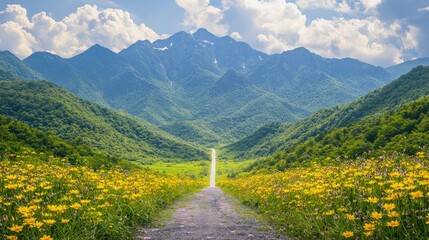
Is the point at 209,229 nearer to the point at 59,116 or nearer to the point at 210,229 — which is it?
the point at 210,229

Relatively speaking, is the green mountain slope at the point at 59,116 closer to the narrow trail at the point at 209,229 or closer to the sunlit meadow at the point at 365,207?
the narrow trail at the point at 209,229

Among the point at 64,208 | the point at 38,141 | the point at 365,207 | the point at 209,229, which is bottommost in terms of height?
the point at 209,229

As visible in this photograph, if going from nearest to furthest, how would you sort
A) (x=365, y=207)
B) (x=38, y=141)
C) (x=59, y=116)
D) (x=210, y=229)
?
(x=365, y=207) → (x=210, y=229) → (x=38, y=141) → (x=59, y=116)

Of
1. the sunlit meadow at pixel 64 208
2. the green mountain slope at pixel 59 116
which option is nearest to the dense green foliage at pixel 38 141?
the sunlit meadow at pixel 64 208

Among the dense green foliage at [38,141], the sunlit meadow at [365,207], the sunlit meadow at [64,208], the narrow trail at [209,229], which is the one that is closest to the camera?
the sunlit meadow at [365,207]

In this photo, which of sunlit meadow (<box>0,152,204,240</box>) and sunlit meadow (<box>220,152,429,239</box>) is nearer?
sunlit meadow (<box>220,152,429,239</box>)

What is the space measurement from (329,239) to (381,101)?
130143 mm

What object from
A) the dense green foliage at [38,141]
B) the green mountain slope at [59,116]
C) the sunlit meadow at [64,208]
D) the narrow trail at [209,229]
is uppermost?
the green mountain slope at [59,116]

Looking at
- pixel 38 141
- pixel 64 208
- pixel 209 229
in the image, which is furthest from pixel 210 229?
pixel 38 141

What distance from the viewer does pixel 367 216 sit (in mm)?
7719

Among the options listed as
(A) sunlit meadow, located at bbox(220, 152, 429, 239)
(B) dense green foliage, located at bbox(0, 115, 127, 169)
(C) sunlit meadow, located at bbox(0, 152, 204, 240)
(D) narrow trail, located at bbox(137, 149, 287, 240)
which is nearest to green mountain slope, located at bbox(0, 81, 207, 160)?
(B) dense green foliage, located at bbox(0, 115, 127, 169)

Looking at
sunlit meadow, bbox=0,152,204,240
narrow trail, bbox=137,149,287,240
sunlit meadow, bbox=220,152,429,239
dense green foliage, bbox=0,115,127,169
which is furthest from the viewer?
dense green foliage, bbox=0,115,127,169

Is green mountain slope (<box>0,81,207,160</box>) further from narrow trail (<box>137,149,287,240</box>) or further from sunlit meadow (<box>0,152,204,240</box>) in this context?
sunlit meadow (<box>0,152,204,240</box>)

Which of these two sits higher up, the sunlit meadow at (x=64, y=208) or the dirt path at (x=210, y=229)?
the sunlit meadow at (x=64, y=208)
